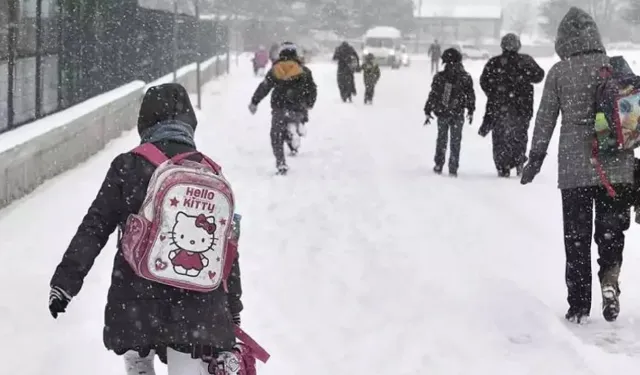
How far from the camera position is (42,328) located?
19.2 feet

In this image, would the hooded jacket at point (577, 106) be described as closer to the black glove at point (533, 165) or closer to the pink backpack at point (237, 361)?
the black glove at point (533, 165)

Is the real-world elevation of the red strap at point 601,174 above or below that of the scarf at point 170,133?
below

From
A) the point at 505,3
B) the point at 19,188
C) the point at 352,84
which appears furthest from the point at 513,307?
the point at 505,3

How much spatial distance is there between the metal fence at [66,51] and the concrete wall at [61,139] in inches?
8.6

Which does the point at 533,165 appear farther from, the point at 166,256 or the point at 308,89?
the point at 308,89

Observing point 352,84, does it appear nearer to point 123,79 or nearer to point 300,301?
point 123,79

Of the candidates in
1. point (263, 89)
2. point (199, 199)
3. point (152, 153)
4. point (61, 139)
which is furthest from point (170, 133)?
point (263, 89)

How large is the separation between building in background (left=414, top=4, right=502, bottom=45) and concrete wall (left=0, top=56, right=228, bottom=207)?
88.9 m

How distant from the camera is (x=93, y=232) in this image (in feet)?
11.1

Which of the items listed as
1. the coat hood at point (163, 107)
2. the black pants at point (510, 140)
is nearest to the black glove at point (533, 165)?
the coat hood at point (163, 107)

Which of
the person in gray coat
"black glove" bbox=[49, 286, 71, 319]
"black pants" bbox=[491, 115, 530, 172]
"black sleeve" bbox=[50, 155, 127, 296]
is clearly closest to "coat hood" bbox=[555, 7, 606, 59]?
the person in gray coat

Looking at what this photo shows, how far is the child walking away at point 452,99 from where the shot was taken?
1245cm

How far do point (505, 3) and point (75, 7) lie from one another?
557ft

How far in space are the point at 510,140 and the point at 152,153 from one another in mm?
9447
